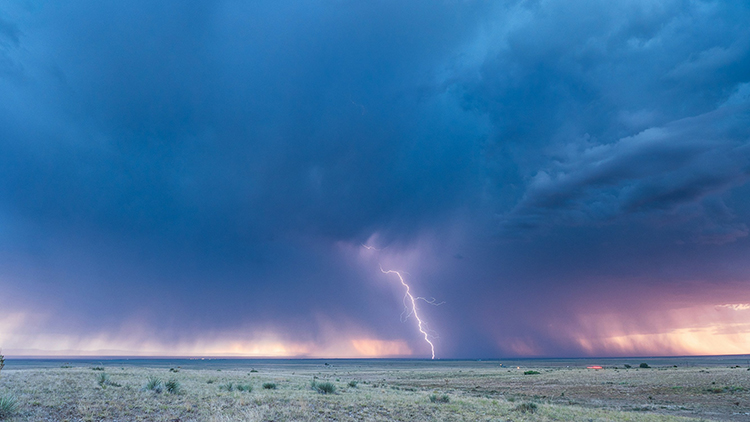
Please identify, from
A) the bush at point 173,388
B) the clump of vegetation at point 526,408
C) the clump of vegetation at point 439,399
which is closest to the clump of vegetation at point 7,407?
the bush at point 173,388

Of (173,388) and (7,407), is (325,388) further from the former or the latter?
(7,407)

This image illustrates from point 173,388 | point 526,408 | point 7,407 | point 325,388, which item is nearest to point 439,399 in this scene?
point 526,408

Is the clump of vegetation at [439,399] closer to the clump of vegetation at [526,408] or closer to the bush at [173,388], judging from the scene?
the clump of vegetation at [526,408]

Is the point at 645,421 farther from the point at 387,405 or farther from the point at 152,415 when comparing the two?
the point at 152,415

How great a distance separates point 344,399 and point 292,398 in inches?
110

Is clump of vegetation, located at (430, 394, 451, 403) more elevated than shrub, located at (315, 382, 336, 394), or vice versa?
shrub, located at (315, 382, 336, 394)

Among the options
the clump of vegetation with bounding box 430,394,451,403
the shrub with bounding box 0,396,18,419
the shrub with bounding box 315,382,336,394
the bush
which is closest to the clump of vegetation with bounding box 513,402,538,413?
the clump of vegetation with bounding box 430,394,451,403

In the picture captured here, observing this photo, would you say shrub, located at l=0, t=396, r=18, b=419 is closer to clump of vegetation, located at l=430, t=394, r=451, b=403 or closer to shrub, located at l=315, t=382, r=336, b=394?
shrub, located at l=315, t=382, r=336, b=394

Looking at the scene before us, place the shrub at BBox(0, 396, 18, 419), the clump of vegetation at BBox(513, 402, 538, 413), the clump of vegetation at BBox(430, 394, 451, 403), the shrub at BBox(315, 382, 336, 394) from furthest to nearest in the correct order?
the shrub at BBox(315, 382, 336, 394) → the clump of vegetation at BBox(430, 394, 451, 403) → the clump of vegetation at BBox(513, 402, 538, 413) → the shrub at BBox(0, 396, 18, 419)

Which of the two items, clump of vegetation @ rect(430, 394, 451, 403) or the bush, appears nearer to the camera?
the bush

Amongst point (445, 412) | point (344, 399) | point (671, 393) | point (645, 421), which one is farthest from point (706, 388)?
point (344, 399)

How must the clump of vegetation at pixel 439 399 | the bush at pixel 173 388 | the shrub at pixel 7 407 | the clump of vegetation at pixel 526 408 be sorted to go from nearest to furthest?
the shrub at pixel 7 407 → the bush at pixel 173 388 → the clump of vegetation at pixel 526 408 → the clump of vegetation at pixel 439 399

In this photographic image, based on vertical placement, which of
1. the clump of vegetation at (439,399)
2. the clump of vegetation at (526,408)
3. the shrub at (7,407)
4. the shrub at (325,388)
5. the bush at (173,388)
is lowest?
the clump of vegetation at (526,408)

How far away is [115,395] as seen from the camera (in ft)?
56.0
